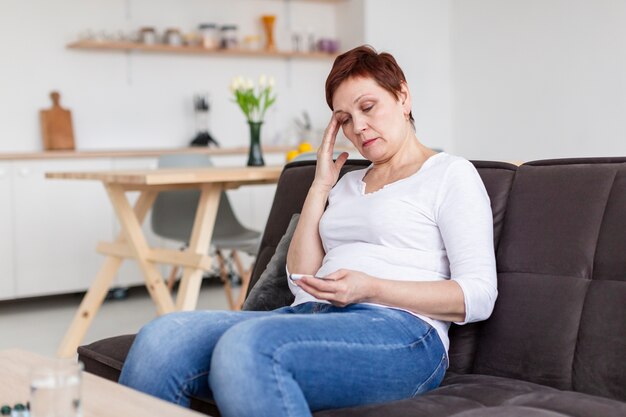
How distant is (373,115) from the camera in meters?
2.18

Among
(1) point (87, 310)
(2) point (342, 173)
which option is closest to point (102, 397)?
(2) point (342, 173)

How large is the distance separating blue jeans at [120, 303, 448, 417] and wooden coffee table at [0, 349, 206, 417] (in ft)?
0.52

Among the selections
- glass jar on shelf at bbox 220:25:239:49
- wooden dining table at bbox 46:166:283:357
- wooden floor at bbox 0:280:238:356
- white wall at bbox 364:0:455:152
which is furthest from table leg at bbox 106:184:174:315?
white wall at bbox 364:0:455:152

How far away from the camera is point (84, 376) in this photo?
1.75m

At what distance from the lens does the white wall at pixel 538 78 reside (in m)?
5.82

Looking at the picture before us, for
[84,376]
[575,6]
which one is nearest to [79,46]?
[575,6]

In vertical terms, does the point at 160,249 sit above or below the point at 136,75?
below

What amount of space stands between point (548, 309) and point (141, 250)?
7.98 ft

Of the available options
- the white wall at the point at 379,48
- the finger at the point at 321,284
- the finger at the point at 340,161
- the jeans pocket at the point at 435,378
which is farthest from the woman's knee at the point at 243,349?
the white wall at the point at 379,48

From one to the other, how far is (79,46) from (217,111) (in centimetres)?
109

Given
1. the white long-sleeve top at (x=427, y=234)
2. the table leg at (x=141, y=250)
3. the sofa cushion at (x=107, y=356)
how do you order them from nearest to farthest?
the white long-sleeve top at (x=427, y=234)
the sofa cushion at (x=107, y=356)
the table leg at (x=141, y=250)

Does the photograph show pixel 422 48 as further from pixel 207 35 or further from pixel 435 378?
pixel 435 378

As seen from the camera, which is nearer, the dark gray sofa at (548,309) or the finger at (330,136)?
the dark gray sofa at (548,309)

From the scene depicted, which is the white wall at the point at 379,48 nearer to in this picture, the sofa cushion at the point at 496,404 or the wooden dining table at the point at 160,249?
the wooden dining table at the point at 160,249
